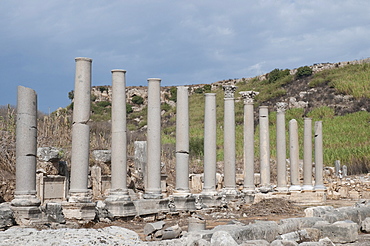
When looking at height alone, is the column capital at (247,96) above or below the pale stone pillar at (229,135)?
above

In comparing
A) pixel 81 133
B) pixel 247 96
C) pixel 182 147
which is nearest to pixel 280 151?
pixel 247 96

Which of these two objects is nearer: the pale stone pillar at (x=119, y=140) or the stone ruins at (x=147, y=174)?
the stone ruins at (x=147, y=174)

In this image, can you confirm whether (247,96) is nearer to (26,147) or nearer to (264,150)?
(264,150)

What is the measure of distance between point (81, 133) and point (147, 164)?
3735mm

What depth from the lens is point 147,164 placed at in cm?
1919

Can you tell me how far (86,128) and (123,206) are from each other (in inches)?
102

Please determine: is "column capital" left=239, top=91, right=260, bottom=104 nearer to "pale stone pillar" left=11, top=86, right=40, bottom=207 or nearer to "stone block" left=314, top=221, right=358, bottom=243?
"stone block" left=314, top=221, right=358, bottom=243

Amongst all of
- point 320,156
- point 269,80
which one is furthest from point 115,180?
point 269,80

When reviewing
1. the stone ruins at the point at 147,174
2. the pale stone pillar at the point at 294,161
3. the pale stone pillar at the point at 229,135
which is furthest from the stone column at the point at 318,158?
the pale stone pillar at the point at 229,135

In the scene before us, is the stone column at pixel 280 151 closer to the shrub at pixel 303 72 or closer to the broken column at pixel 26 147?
the broken column at pixel 26 147

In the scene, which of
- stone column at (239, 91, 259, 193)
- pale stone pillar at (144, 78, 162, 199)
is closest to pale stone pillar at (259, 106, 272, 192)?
stone column at (239, 91, 259, 193)

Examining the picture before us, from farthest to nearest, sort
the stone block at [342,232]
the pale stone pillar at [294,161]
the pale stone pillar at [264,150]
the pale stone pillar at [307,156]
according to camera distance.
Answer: the pale stone pillar at [307,156] < the pale stone pillar at [294,161] < the pale stone pillar at [264,150] < the stone block at [342,232]

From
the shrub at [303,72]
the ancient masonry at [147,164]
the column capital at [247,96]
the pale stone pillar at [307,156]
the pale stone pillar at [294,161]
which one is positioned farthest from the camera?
the shrub at [303,72]

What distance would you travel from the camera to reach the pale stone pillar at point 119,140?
17.4 metres
